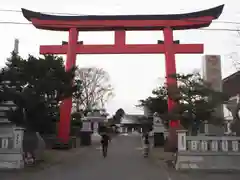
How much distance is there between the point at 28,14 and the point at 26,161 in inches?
566

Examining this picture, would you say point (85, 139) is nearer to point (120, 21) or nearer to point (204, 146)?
point (120, 21)

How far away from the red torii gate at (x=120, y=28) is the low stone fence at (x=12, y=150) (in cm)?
1108

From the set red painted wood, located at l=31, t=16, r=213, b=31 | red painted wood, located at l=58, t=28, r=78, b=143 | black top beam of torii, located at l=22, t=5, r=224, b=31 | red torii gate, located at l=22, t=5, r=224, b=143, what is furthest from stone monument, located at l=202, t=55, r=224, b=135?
red painted wood, located at l=58, t=28, r=78, b=143

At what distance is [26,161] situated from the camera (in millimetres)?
16203

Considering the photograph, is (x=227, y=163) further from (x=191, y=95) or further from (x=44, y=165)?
(x=44, y=165)

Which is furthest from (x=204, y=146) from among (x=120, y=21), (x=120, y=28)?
(x=120, y=21)

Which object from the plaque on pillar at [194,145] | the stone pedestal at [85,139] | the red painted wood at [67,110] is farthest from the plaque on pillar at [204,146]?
the stone pedestal at [85,139]

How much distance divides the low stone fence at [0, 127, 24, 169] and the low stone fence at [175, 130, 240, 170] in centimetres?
681

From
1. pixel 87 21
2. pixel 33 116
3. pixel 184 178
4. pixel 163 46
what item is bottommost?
pixel 184 178

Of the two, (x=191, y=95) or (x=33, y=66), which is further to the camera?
(x=33, y=66)

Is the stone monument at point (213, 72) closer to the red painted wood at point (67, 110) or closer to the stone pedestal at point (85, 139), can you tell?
the red painted wood at point (67, 110)

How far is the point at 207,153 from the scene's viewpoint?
51.2ft

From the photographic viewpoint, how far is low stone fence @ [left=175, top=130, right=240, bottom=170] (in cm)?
1552

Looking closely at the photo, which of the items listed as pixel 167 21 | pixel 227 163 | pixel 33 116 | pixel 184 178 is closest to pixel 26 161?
pixel 33 116
